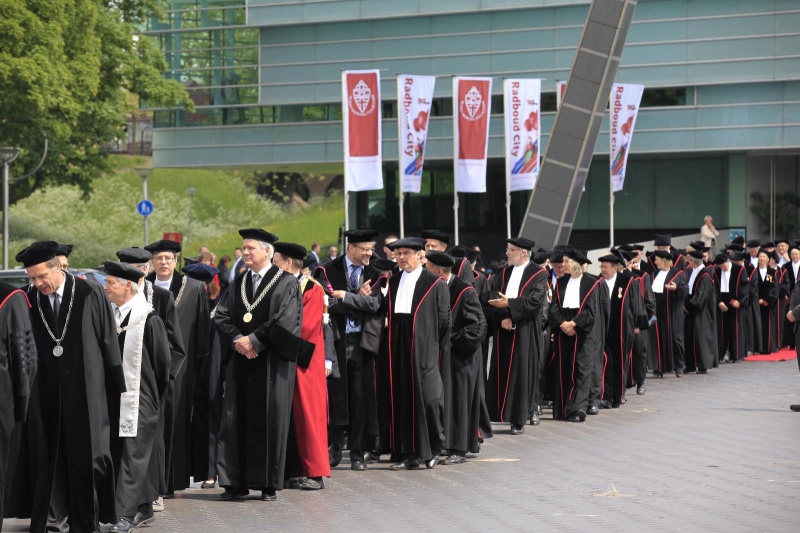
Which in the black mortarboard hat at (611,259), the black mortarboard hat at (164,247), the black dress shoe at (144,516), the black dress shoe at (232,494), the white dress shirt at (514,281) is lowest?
the black dress shoe at (232,494)

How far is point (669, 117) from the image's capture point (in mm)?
50656

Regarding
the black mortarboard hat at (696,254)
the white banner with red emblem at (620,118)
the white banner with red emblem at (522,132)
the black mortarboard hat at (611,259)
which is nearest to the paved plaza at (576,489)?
the black mortarboard hat at (611,259)

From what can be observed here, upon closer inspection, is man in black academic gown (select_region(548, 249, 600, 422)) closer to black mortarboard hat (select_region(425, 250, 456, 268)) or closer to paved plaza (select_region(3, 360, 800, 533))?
paved plaza (select_region(3, 360, 800, 533))

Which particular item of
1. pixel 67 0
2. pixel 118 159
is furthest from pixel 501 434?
pixel 118 159

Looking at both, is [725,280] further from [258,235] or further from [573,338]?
[258,235]

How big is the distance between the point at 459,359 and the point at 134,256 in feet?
14.0

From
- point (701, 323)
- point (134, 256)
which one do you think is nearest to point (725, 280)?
point (701, 323)

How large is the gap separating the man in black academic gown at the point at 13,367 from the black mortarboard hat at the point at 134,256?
1.55m

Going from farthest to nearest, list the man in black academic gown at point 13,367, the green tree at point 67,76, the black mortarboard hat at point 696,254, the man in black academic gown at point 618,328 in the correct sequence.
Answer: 1. the green tree at point 67,76
2. the black mortarboard hat at point 696,254
3. the man in black academic gown at point 618,328
4. the man in black academic gown at point 13,367

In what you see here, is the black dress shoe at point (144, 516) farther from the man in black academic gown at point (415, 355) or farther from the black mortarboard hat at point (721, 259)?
the black mortarboard hat at point (721, 259)

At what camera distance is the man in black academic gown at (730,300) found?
26.8 metres

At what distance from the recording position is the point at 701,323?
79.5 ft

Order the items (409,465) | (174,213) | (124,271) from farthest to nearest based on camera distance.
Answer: (174,213) → (409,465) → (124,271)

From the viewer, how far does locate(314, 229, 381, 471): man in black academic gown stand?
43.8ft
